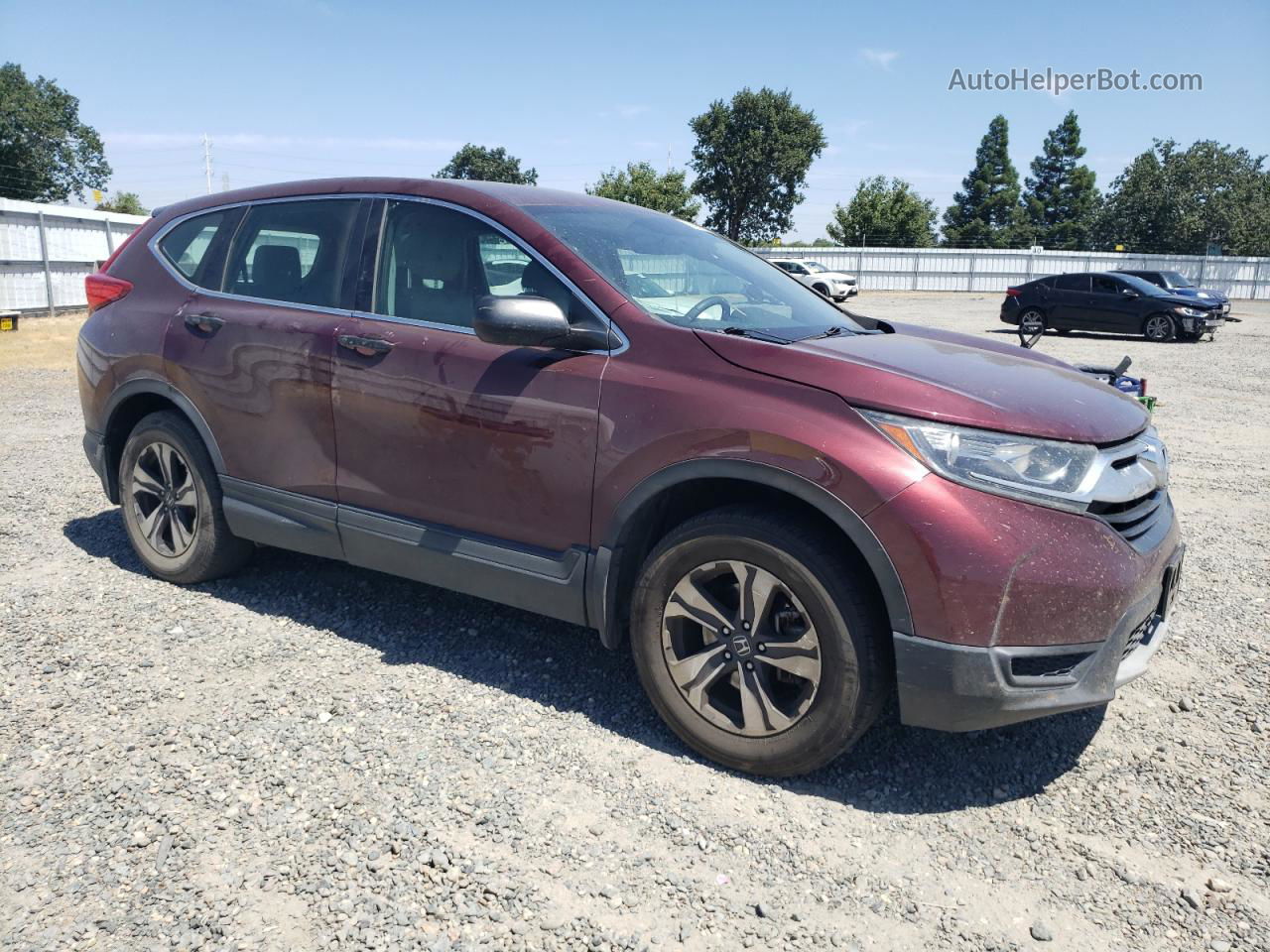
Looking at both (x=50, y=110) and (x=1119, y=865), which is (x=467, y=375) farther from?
(x=50, y=110)

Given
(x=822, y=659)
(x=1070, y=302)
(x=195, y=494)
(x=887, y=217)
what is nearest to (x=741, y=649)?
(x=822, y=659)

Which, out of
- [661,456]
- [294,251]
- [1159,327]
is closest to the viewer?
[661,456]

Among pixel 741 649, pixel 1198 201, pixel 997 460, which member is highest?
pixel 1198 201

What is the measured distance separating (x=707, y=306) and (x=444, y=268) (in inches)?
42.4

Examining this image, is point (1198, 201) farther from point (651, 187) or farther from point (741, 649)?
point (741, 649)

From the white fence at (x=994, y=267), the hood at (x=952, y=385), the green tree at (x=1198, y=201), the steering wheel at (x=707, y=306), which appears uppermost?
the green tree at (x=1198, y=201)

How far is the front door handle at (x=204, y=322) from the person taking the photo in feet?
14.0

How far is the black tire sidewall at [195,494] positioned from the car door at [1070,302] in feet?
70.9

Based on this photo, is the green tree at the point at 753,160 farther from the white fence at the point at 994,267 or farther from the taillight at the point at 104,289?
the taillight at the point at 104,289

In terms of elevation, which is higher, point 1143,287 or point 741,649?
point 1143,287

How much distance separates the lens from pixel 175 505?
455 centimetres

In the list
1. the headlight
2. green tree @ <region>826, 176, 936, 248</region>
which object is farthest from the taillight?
green tree @ <region>826, 176, 936, 248</region>

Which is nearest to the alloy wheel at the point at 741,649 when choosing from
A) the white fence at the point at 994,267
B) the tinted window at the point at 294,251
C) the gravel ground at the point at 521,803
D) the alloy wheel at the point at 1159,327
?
the gravel ground at the point at 521,803

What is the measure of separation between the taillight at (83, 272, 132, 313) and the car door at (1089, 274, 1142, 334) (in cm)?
2179
